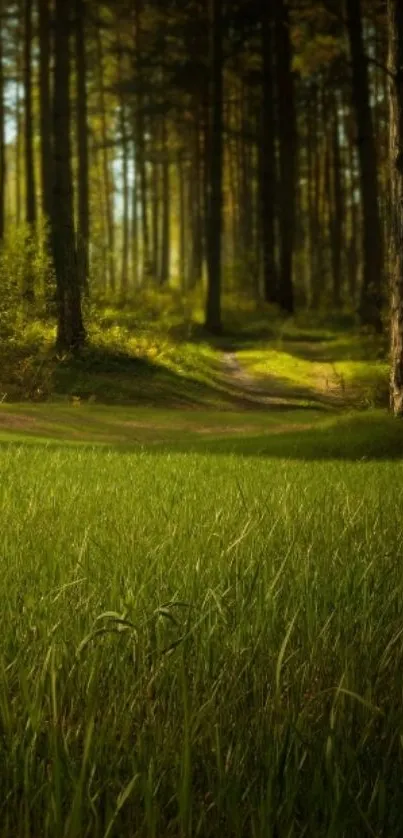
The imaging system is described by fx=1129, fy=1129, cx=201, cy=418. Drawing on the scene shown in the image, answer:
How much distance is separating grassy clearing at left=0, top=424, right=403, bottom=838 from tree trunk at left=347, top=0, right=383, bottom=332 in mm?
18403

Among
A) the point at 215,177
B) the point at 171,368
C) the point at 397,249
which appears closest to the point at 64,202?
the point at 171,368

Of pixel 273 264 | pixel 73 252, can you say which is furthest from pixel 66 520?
pixel 273 264

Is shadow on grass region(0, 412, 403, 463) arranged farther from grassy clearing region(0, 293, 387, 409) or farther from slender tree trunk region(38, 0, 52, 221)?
slender tree trunk region(38, 0, 52, 221)

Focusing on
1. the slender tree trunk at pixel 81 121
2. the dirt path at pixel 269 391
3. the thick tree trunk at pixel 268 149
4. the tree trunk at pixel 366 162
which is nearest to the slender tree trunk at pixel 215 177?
the slender tree trunk at pixel 81 121

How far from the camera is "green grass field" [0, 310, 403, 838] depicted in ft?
7.45

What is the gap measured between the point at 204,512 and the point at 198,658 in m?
3.73

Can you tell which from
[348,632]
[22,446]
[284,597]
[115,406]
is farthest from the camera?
[115,406]

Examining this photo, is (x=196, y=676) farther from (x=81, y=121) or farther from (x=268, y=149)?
(x=268, y=149)

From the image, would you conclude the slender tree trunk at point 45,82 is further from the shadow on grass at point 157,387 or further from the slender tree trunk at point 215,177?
the shadow on grass at point 157,387

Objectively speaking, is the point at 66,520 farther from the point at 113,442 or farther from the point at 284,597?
the point at 113,442

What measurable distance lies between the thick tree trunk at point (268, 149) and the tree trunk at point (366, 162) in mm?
7226

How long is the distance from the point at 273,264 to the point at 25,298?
15.5 m

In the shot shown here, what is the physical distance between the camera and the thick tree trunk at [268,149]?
31359 millimetres

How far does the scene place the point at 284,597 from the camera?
4273mm
